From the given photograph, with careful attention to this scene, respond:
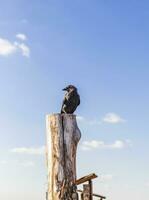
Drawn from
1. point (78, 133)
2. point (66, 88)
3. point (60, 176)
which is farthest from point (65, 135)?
point (66, 88)

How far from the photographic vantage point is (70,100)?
811 centimetres

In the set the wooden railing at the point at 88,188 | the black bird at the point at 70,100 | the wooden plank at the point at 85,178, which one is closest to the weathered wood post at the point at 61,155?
the wooden railing at the point at 88,188

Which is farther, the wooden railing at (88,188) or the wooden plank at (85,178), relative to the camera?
the wooden railing at (88,188)

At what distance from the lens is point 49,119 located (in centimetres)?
691

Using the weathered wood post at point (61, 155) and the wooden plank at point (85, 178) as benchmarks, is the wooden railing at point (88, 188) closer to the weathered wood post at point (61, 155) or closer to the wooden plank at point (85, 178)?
the wooden plank at point (85, 178)

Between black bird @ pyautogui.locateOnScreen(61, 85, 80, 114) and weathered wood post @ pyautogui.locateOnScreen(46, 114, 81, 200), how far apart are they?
972 mm

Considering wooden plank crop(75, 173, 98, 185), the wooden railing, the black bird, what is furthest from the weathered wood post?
the black bird

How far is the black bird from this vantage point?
25.9 ft

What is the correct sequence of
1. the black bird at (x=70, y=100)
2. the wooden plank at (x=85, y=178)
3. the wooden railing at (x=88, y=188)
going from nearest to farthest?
the wooden plank at (x=85, y=178) → the wooden railing at (x=88, y=188) → the black bird at (x=70, y=100)

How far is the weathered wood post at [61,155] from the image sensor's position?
6.61m

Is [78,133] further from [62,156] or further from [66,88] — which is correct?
[66,88]

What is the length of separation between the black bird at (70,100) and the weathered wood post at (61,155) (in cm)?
97

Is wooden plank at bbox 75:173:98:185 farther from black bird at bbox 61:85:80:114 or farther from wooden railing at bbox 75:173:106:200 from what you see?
black bird at bbox 61:85:80:114

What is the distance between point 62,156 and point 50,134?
1.44ft
